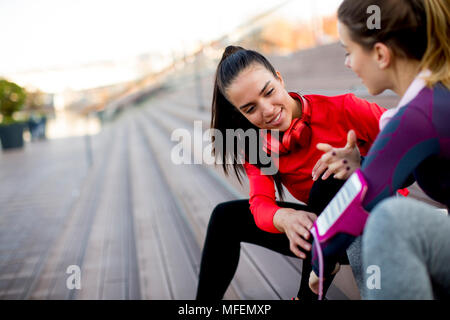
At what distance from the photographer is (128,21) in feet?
39.1

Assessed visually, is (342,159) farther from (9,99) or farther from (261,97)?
(9,99)

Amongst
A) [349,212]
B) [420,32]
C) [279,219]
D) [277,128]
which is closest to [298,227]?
[279,219]

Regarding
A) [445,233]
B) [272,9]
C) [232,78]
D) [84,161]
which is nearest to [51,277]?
[232,78]

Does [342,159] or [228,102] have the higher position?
[228,102]

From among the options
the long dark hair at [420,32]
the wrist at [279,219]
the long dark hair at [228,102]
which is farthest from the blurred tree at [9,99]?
the long dark hair at [420,32]

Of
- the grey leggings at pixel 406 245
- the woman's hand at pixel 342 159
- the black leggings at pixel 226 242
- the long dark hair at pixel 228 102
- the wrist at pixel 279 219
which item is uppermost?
the long dark hair at pixel 228 102

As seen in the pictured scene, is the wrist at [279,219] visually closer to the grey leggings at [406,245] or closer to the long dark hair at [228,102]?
the long dark hair at [228,102]

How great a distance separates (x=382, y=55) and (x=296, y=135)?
1.29ft

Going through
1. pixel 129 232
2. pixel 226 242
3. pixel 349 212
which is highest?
pixel 349 212

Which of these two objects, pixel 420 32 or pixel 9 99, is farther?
pixel 9 99

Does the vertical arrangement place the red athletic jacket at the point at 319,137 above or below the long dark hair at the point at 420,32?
below

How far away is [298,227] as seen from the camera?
866 millimetres

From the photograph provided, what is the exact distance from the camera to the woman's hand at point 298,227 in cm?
84

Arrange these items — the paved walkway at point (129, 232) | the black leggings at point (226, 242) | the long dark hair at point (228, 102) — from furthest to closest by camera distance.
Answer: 1. the paved walkway at point (129, 232)
2. the black leggings at point (226, 242)
3. the long dark hair at point (228, 102)
